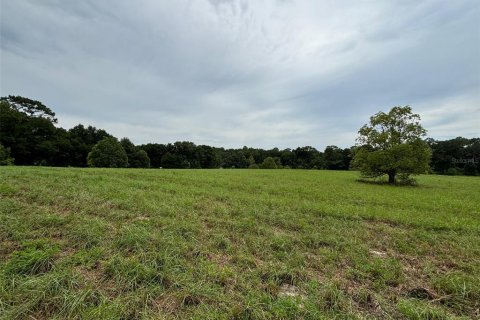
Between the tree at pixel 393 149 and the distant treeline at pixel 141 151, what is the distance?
32299 mm

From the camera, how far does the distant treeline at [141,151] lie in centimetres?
4331

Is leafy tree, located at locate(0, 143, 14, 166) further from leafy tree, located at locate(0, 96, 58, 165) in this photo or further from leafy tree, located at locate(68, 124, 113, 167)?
leafy tree, located at locate(68, 124, 113, 167)

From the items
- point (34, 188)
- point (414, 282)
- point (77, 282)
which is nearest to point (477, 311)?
point (414, 282)

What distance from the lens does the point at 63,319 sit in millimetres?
2580

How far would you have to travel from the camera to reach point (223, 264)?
387 centimetres

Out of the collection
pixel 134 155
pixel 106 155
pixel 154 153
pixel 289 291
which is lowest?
pixel 289 291

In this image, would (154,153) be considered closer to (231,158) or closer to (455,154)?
(231,158)

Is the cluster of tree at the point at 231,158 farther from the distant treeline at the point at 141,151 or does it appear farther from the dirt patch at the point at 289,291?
the dirt patch at the point at 289,291

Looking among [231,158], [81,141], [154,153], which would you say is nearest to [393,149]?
[81,141]

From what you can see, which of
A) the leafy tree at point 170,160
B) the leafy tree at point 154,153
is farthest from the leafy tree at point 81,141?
the leafy tree at point 170,160

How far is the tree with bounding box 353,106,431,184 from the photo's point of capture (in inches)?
742

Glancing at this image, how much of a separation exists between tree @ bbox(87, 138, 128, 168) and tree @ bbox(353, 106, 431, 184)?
47.6m

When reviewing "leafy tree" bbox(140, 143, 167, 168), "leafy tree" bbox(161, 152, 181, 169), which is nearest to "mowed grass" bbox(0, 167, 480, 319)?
"leafy tree" bbox(161, 152, 181, 169)

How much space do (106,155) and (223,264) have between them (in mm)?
52452
